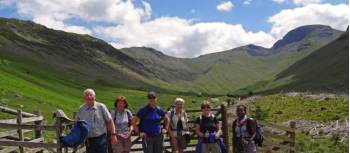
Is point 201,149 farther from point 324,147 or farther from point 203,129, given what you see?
point 324,147

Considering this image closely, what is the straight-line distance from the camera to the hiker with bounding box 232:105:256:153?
15.8 meters

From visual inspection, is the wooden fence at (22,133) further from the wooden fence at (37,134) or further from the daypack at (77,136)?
the daypack at (77,136)

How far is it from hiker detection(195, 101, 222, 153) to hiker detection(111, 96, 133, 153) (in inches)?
79.6

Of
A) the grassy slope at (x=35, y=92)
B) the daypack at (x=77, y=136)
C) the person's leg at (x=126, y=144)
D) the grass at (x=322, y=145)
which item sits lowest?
the grass at (x=322, y=145)

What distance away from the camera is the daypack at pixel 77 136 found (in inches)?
527

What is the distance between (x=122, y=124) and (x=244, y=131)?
3.54 m

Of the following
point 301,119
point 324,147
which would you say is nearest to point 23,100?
point 301,119

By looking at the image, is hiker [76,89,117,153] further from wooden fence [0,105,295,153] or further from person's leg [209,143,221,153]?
person's leg [209,143,221,153]

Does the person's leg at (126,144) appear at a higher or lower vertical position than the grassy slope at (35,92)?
lower

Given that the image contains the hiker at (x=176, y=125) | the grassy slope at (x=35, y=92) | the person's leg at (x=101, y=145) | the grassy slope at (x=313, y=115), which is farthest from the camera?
the grassy slope at (x=35, y=92)

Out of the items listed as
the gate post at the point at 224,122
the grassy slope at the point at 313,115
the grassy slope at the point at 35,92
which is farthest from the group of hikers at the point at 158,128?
the grassy slope at the point at 35,92

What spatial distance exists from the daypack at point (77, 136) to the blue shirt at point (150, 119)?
2.29 metres

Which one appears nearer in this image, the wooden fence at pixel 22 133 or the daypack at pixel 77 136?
the daypack at pixel 77 136

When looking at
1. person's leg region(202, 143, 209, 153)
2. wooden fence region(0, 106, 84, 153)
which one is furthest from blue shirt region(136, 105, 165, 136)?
wooden fence region(0, 106, 84, 153)
